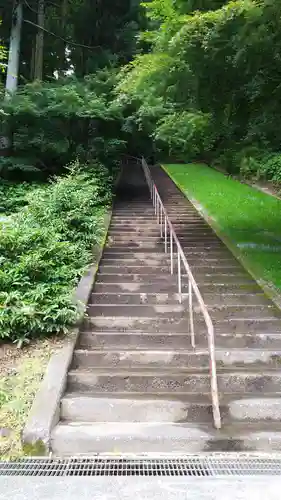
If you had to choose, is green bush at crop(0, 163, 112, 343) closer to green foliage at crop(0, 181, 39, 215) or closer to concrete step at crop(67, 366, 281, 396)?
concrete step at crop(67, 366, 281, 396)

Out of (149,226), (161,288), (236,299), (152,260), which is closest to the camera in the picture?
(236,299)

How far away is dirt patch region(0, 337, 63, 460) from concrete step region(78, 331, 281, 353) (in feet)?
1.73

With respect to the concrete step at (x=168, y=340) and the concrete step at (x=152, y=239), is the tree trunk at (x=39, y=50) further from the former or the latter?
the concrete step at (x=168, y=340)

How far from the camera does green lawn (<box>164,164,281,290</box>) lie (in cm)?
786

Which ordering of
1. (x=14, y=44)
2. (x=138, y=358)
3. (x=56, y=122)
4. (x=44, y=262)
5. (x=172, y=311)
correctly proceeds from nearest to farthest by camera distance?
(x=138, y=358) < (x=44, y=262) < (x=172, y=311) < (x=56, y=122) < (x=14, y=44)

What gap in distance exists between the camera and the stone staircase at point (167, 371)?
3.87 metres

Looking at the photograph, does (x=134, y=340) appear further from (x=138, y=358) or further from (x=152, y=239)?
(x=152, y=239)

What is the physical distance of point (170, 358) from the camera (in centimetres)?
503

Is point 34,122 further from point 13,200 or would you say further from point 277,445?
point 277,445

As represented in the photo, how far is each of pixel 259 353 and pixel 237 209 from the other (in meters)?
8.27

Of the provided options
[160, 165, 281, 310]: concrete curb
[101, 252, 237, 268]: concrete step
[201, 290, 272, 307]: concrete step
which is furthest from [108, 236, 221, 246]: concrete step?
[201, 290, 272, 307]: concrete step

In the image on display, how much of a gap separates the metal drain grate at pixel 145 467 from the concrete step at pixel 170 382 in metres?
1.01

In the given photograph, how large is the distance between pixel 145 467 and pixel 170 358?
1736 mm

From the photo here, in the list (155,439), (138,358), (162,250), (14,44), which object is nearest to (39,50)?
(14,44)
